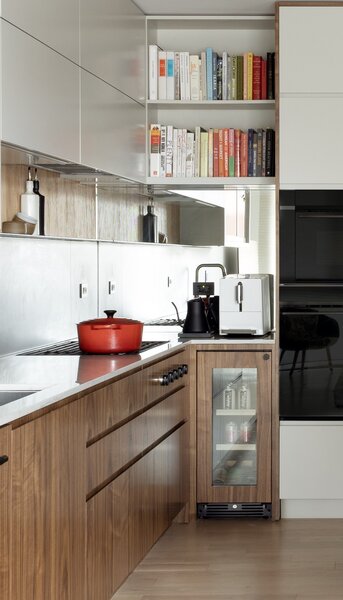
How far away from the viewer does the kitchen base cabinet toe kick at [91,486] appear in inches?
106

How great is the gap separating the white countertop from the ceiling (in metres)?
1.69

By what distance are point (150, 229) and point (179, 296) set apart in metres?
0.64

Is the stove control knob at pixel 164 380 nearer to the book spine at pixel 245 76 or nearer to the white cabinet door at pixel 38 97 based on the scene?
the white cabinet door at pixel 38 97

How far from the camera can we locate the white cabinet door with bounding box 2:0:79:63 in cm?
337

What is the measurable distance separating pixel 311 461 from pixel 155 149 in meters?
1.76

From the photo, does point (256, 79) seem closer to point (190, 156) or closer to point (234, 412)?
point (190, 156)

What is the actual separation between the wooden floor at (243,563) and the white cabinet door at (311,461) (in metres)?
0.15

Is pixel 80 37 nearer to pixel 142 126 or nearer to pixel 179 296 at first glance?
pixel 142 126

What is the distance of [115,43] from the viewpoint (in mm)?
4742

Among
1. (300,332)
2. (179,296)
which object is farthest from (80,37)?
(179,296)

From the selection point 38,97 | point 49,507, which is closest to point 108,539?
point 49,507

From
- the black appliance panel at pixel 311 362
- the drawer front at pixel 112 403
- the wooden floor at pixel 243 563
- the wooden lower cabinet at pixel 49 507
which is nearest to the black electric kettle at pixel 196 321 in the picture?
the black appliance panel at pixel 311 362

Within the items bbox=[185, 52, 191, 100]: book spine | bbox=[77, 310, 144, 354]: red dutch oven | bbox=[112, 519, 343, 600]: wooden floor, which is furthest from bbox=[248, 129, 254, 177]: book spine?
bbox=[112, 519, 343, 600]: wooden floor

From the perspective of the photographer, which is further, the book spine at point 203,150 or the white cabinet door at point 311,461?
the book spine at point 203,150
